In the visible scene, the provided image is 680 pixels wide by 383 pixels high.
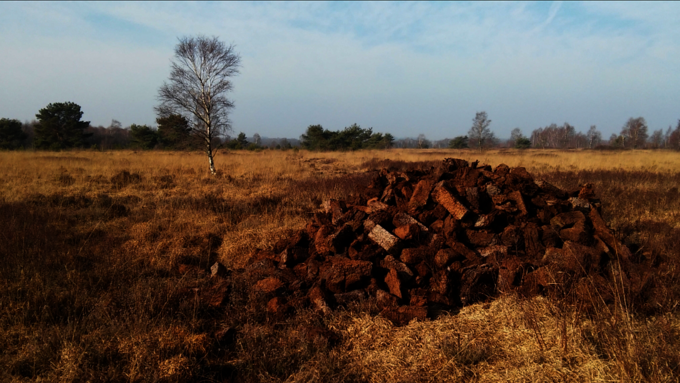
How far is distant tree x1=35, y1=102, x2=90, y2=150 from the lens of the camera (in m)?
33.3

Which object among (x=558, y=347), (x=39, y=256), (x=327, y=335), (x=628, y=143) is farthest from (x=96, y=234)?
(x=628, y=143)

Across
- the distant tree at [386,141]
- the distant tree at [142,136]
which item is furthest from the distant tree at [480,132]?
the distant tree at [142,136]

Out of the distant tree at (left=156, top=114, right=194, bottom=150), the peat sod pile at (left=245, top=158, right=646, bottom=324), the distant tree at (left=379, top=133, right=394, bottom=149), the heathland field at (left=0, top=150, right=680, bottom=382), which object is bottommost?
the heathland field at (left=0, top=150, right=680, bottom=382)

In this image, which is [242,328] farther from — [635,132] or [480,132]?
[635,132]

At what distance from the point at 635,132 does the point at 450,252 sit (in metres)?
77.4

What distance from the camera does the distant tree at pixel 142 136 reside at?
127ft

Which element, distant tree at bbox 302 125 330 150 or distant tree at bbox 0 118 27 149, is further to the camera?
distant tree at bbox 302 125 330 150

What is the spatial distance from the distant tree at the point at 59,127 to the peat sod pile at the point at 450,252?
38.6m

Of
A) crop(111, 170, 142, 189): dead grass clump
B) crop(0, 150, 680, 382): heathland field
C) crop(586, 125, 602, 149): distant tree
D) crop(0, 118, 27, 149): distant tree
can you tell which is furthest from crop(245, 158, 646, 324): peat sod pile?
crop(586, 125, 602, 149): distant tree

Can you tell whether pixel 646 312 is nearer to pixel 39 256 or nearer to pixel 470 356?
pixel 470 356

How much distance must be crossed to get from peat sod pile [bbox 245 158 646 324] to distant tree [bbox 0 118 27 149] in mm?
41595

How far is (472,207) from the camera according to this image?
501cm

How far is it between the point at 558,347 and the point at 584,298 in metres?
0.91

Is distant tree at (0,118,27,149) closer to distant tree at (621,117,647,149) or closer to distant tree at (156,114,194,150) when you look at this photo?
distant tree at (156,114,194,150)
